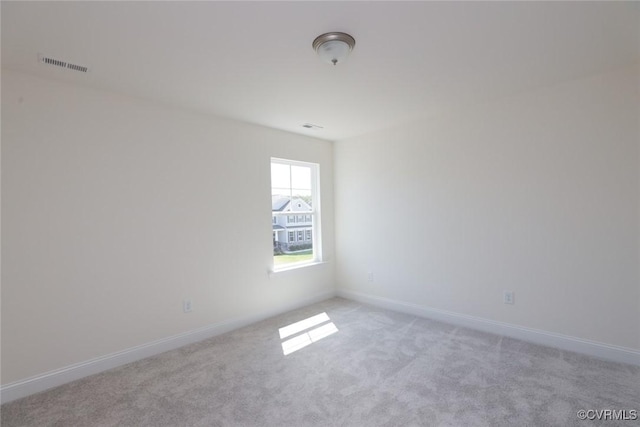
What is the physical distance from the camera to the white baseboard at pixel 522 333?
99.0 inches

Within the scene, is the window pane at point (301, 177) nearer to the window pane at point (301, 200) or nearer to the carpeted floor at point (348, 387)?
the window pane at point (301, 200)

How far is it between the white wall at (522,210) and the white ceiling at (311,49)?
38 cm


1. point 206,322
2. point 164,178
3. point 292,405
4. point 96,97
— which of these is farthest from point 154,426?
point 96,97

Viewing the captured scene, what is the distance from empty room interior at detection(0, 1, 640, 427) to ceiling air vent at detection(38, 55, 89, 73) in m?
0.02

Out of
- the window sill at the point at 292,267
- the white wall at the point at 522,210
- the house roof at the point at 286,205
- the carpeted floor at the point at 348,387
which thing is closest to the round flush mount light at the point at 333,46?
the white wall at the point at 522,210

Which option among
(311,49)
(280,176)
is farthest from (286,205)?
(311,49)

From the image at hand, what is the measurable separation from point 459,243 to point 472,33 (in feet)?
7.23

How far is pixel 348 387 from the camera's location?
A: 2.28 m

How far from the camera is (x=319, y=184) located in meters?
4.53

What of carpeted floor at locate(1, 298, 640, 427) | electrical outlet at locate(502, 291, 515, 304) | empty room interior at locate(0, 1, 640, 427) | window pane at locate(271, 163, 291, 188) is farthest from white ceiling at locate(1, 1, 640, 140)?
carpeted floor at locate(1, 298, 640, 427)

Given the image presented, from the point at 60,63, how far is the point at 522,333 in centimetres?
446

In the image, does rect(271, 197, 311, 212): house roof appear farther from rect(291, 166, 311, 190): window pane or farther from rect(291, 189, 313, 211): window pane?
rect(291, 166, 311, 190): window pane

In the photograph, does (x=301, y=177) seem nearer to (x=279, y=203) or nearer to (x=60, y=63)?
(x=279, y=203)

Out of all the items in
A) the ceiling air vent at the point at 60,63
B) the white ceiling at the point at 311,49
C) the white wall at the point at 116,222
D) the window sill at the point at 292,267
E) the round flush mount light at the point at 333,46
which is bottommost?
the window sill at the point at 292,267
